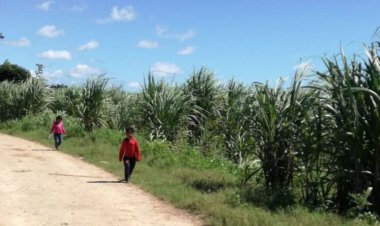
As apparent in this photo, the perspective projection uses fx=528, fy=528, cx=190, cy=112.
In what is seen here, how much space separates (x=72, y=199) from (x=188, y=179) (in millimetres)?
3383

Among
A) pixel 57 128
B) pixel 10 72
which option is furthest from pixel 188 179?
pixel 10 72

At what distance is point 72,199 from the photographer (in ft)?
34.7

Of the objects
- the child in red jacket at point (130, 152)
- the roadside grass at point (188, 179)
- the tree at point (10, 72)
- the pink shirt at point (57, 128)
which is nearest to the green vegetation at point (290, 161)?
the roadside grass at point (188, 179)

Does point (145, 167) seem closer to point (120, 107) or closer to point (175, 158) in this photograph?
point (175, 158)

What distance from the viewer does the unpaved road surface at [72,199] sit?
889 cm

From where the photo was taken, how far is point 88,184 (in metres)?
12.5

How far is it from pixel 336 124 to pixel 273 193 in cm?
196

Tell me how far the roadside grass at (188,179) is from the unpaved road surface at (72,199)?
382 mm

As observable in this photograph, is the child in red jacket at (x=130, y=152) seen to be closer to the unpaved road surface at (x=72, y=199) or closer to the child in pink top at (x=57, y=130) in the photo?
the unpaved road surface at (x=72, y=199)

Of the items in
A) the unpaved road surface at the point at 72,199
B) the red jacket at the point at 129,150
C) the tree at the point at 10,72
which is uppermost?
the tree at the point at 10,72

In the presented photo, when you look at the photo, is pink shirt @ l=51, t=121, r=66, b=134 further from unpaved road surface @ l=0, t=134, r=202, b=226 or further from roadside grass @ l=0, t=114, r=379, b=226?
unpaved road surface @ l=0, t=134, r=202, b=226

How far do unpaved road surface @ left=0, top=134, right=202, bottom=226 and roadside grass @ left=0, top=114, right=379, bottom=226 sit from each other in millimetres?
382

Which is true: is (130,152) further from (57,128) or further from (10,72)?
(10,72)

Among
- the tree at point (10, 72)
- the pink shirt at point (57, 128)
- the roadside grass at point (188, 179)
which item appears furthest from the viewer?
the tree at point (10, 72)
